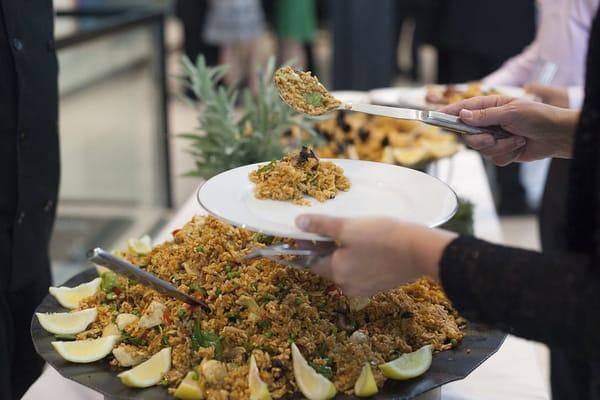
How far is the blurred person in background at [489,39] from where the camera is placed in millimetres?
3361

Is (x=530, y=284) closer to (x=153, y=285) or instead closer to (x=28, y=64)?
(x=153, y=285)

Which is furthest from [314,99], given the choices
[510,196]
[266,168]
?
[510,196]

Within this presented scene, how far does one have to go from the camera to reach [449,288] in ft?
2.36

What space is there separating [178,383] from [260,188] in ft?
0.86

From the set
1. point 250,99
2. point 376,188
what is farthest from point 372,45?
point 376,188

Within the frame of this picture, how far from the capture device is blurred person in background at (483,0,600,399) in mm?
1717

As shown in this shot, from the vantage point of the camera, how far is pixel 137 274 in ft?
2.92

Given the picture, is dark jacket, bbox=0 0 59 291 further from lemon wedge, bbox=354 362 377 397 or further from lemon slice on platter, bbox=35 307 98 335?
lemon wedge, bbox=354 362 377 397

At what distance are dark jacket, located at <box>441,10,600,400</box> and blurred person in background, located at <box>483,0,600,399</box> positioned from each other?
908mm

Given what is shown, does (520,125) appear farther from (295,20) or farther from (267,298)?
(295,20)

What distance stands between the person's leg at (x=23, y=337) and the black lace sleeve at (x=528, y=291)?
3.20ft

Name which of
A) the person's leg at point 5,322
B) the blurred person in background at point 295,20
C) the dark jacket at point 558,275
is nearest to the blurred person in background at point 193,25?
the blurred person in background at point 295,20

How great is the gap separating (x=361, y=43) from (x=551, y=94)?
6.81ft

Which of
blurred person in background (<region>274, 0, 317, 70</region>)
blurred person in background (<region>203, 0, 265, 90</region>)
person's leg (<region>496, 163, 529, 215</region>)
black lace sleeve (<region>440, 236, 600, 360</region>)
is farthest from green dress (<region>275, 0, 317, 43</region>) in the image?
black lace sleeve (<region>440, 236, 600, 360</region>)
